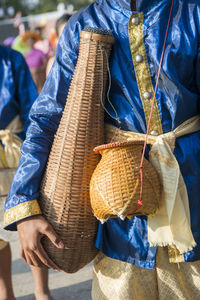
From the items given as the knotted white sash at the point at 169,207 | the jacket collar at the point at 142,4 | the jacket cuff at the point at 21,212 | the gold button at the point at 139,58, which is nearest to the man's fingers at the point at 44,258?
the jacket cuff at the point at 21,212

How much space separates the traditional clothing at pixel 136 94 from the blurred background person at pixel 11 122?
1.27 meters

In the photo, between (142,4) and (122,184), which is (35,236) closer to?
(122,184)

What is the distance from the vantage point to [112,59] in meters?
1.52

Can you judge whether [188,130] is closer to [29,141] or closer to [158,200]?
[158,200]

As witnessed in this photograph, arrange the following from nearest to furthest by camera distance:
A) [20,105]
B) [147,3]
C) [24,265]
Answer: [147,3], [20,105], [24,265]

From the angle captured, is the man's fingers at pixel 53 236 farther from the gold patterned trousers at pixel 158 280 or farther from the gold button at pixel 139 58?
the gold button at pixel 139 58

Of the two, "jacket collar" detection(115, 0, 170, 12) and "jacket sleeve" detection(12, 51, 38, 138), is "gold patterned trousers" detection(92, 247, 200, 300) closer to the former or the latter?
"jacket collar" detection(115, 0, 170, 12)

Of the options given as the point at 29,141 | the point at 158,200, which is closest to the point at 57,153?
the point at 29,141

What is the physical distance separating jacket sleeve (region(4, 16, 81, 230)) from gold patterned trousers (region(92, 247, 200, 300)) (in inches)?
17.2

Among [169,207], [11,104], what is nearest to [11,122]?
[11,104]

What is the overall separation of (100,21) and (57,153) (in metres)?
0.54

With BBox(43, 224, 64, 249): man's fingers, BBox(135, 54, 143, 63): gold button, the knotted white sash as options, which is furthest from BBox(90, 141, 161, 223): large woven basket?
BBox(135, 54, 143, 63): gold button

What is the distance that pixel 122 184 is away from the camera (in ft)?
4.09

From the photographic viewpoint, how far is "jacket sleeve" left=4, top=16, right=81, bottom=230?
1.48 m
